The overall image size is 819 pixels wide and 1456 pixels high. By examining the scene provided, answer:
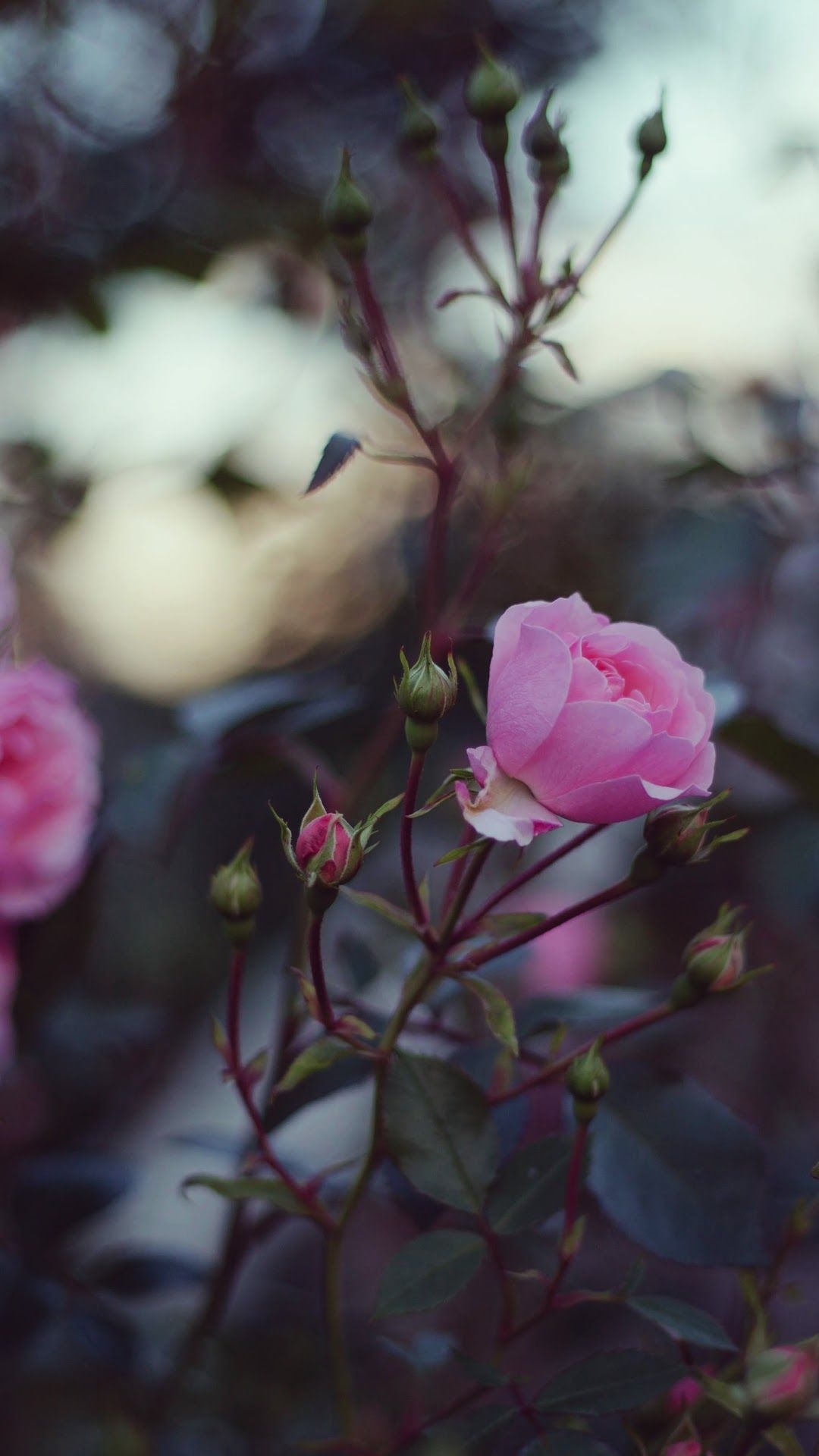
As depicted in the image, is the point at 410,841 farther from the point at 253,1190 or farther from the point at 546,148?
the point at 546,148

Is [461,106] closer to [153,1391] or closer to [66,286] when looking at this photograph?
[66,286]

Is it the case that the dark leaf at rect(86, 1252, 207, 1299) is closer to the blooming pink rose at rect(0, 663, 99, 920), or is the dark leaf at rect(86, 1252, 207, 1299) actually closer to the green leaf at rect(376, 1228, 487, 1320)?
the blooming pink rose at rect(0, 663, 99, 920)

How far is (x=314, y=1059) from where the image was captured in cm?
32

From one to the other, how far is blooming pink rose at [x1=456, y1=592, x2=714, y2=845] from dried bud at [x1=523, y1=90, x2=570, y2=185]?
0.68 feet

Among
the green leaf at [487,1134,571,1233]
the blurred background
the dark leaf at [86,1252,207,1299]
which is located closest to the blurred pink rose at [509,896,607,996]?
the blurred background

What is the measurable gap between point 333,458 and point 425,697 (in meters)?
0.13

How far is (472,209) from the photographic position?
120 centimetres

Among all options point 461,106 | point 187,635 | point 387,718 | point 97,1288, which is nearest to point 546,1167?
point 387,718

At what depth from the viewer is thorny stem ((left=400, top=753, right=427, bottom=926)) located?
29cm

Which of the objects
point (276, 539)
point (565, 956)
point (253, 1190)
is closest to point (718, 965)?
point (253, 1190)

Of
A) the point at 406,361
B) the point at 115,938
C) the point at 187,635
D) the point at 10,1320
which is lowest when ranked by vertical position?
the point at 115,938

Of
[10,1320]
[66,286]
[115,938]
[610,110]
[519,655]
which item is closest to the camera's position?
[519,655]

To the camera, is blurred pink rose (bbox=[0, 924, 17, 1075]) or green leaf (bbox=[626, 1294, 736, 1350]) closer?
green leaf (bbox=[626, 1294, 736, 1350])

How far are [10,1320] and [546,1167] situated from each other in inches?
14.1
